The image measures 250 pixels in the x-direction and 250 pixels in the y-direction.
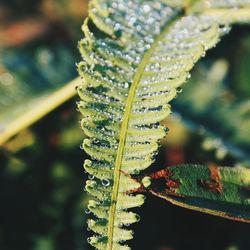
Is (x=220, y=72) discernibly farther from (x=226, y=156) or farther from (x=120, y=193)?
(x=120, y=193)

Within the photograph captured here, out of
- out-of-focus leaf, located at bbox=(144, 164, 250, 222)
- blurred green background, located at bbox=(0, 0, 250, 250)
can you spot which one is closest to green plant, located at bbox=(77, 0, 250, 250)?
out-of-focus leaf, located at bbox=(144, 164, 250, 222)

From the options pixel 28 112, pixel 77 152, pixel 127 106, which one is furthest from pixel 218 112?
pixel 127 106

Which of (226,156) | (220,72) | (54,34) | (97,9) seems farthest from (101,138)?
(54,34)

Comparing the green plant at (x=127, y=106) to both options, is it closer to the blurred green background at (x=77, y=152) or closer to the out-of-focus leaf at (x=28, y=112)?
the out-of-focus leaf at (x=28, y=112)

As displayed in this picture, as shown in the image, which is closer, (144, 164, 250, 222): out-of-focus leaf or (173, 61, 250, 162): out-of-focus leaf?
(144, 164, 250, 222): out-of-focus leaf

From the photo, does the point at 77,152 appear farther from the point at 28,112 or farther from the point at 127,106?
the point at 127,106

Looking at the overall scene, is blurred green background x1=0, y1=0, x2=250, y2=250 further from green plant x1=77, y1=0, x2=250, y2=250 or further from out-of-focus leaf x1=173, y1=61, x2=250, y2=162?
green plant x1=77, y1=0, x2=250, y2=250

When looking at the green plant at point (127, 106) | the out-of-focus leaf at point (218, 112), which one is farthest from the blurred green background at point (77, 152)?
the green plant at point (127, 106)
